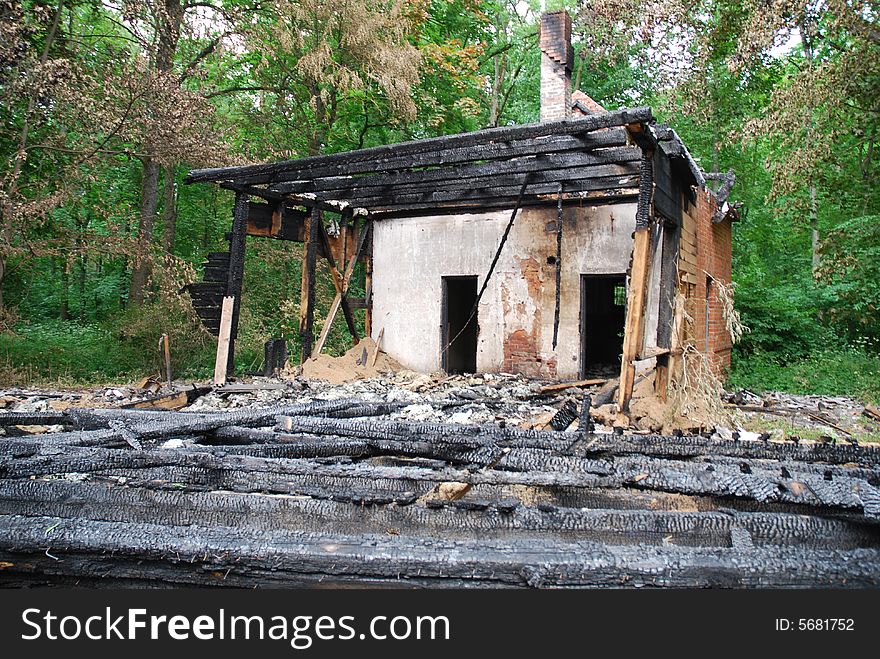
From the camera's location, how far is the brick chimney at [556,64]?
13555 mm

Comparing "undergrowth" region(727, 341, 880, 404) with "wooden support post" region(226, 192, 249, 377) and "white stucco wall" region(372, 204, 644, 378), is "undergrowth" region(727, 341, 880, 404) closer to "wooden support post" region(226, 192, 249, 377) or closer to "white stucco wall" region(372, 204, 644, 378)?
"white stucco wall" region(372, 204, 644, 378)

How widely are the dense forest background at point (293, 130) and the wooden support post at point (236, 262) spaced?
368 cm

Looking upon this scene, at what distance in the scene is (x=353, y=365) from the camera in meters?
12.8

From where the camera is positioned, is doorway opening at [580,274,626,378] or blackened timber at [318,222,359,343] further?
doorway opening at [580,274,626,378]

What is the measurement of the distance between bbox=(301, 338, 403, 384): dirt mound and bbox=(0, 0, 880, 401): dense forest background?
3.62 meters

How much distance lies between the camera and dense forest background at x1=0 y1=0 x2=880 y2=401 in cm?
1246

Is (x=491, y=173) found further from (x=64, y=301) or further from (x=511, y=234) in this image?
(x=64, y=301)

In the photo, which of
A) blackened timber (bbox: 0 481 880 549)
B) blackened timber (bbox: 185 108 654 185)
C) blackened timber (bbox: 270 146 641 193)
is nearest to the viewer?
blackened timber (bbox: 0 481 880 549)

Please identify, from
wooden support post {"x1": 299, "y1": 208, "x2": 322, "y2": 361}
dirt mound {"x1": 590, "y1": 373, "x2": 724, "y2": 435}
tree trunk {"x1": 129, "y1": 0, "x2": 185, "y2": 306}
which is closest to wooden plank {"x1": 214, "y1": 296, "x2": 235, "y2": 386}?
wooden support post {"x1": 299, "y1": 208, "x2": 322, "y2": 361}

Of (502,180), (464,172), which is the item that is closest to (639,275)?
(464,172)

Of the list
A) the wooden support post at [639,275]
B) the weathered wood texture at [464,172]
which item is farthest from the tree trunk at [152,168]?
the wooden support post at [639,275]

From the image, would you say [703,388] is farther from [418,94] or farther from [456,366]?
[418,94]

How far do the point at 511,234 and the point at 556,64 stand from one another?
4.26 metres

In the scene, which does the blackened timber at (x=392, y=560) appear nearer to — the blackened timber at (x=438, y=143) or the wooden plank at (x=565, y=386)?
the blackened timber at (x=438, y=143)
